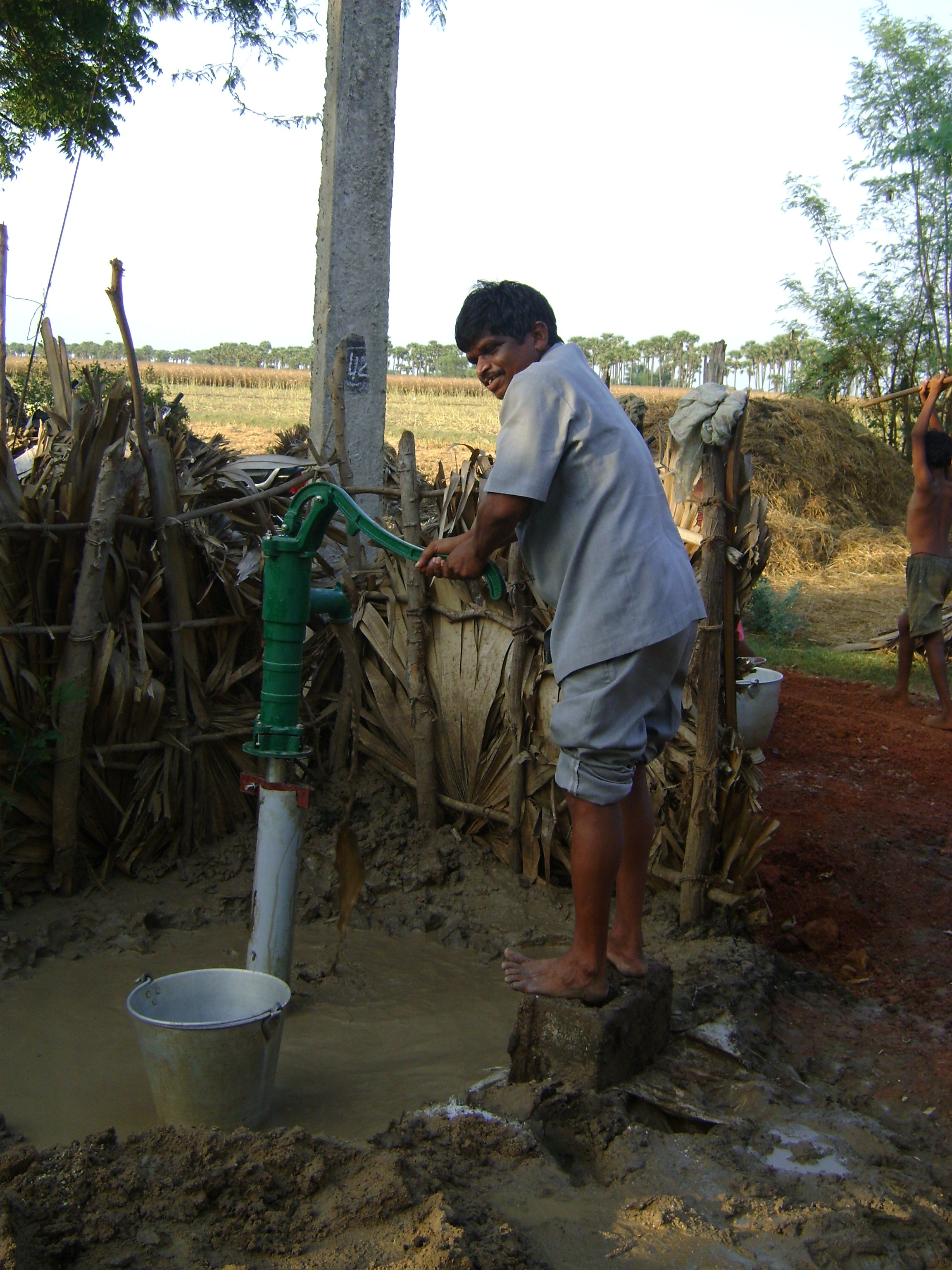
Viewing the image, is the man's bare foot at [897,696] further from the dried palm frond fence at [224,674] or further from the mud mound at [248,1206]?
the mud mound at [248,1206]

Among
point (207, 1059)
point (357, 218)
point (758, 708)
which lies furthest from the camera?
point (758, 708)

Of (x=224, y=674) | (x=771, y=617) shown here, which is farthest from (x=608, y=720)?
(x=771, y=617)

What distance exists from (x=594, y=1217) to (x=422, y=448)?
1939cm

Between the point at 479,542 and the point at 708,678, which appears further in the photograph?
the point at 708,678

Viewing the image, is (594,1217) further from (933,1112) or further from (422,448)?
(422,448)

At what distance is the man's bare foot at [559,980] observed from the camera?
7.46 ft

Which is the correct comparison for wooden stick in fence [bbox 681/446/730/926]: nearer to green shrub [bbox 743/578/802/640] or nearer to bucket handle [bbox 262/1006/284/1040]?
bucket handle [bbox 262/1006/284/1040]

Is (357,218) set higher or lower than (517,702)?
higher

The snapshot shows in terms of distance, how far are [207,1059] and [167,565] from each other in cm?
186

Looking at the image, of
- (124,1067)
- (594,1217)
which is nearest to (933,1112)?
(594,1217)

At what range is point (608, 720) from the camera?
223cm

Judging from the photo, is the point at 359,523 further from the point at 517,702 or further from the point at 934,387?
the point at 934,387

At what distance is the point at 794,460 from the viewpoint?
14.9 meters

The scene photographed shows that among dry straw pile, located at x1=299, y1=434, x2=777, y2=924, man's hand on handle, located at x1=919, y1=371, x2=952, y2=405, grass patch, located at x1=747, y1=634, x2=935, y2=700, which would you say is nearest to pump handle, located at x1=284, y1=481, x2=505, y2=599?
dry straw pile, located at x1=299, y1=434, x2=777, y2=924
